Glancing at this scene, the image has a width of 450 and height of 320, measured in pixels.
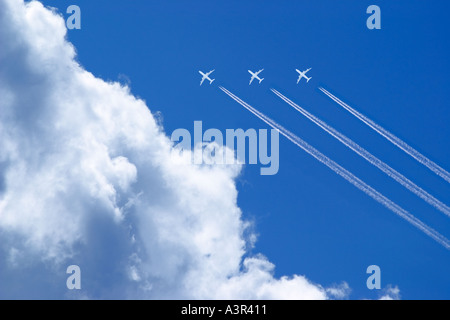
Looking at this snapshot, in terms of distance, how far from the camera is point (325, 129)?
88.0 meters
